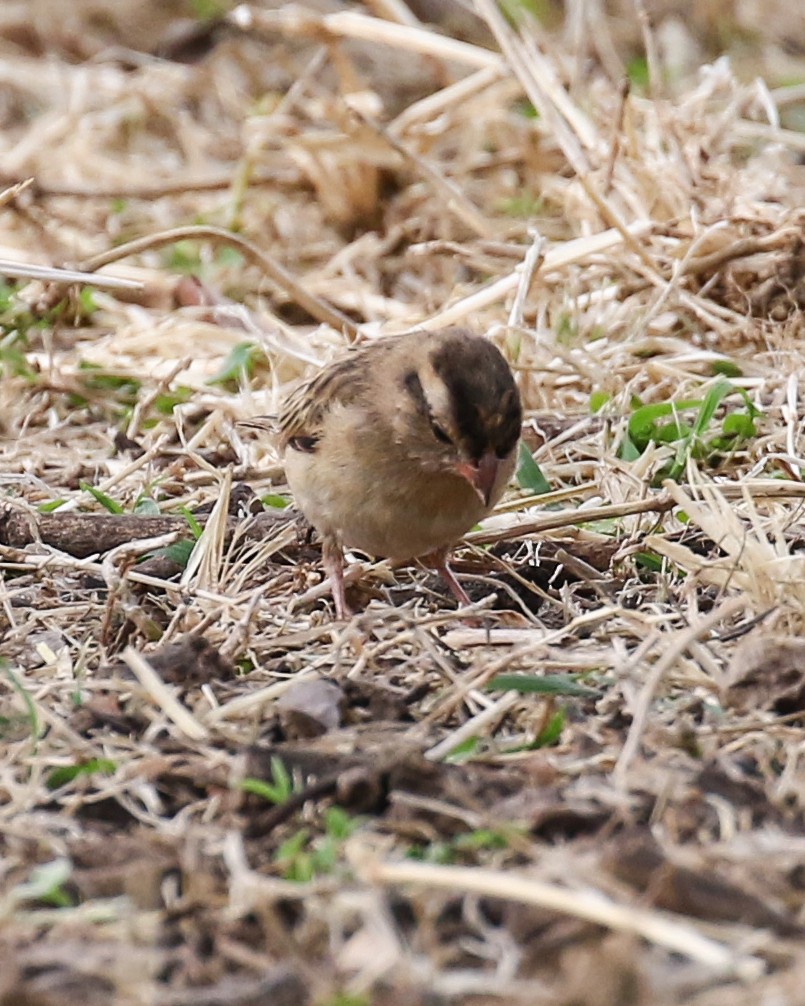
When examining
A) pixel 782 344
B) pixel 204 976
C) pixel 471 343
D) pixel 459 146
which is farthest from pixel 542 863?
pixel 459 146

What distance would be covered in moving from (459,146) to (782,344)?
340cm

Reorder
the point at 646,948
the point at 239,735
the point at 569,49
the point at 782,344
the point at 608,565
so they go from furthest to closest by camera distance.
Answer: the point at 569,49
the point at 782,344
the point at 608,565
the point at 239,735
the point at 646,948

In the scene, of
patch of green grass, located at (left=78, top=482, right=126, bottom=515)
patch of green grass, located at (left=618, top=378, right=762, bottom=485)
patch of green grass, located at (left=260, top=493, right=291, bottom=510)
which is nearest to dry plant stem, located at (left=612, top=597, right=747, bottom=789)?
patch of green grass, located at (left=618, top=378, right=762, bottom=485)

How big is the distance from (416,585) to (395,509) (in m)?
0.49

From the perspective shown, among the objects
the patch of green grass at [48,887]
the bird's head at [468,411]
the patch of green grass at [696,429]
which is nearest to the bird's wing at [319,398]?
the bird's head at [468,411]

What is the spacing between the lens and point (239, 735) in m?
3.66

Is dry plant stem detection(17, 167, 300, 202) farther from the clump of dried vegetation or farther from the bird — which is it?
the bird

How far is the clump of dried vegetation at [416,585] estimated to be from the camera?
280 cm

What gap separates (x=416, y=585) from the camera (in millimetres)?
5012

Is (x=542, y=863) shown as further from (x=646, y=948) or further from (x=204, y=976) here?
(x=204, y=976)

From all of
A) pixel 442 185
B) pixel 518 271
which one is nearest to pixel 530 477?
pixel 518 271

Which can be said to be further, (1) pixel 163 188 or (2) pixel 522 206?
(2) pixel 522 206

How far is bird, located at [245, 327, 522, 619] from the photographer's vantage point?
432 centimetres

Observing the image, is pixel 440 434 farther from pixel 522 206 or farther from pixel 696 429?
pixel 522 206
